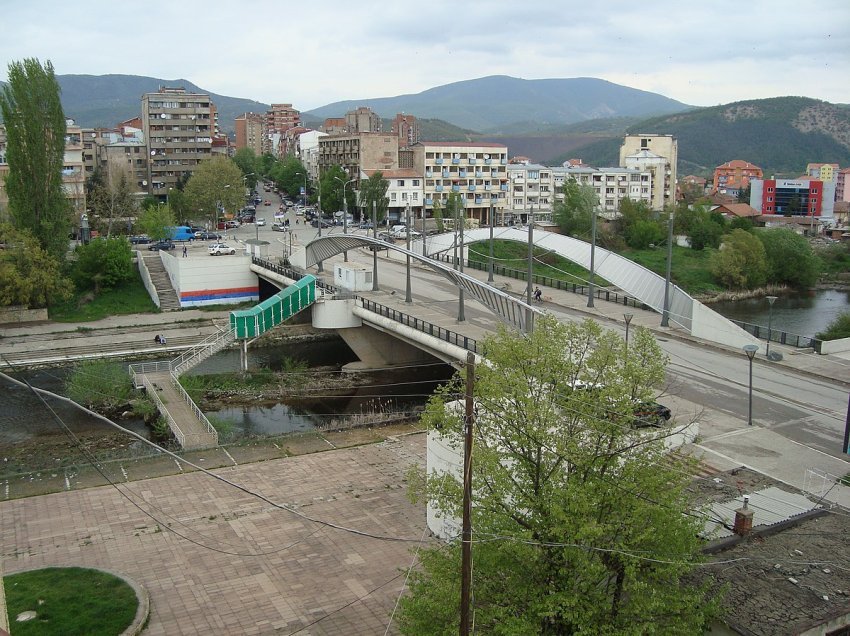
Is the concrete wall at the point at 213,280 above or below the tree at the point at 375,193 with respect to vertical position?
below

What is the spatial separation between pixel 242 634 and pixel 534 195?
83259 millimetres

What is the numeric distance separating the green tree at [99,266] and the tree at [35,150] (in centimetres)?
249

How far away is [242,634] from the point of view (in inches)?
561

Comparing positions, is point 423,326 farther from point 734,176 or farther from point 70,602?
point 734,176

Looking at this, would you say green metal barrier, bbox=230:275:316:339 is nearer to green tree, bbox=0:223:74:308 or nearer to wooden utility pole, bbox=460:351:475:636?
green tree, bbox=0:223:74:308

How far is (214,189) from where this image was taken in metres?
70.2

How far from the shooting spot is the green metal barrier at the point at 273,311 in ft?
120

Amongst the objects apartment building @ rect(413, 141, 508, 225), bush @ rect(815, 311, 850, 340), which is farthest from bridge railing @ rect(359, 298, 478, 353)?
apartment building @ rect(413, 141, 508, 225)

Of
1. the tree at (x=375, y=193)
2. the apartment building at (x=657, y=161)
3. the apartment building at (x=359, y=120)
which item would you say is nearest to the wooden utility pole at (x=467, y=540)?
the tree at (x=375, y=193)

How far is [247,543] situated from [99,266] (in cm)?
3621

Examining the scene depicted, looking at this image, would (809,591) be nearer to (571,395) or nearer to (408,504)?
(571,395)

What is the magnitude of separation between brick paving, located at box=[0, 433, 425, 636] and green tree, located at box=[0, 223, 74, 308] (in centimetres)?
2696

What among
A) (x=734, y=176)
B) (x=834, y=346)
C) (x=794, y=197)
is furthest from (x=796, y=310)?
(x=734, y=176)

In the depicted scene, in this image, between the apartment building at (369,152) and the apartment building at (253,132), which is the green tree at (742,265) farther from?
the apartment building at (253,132)
